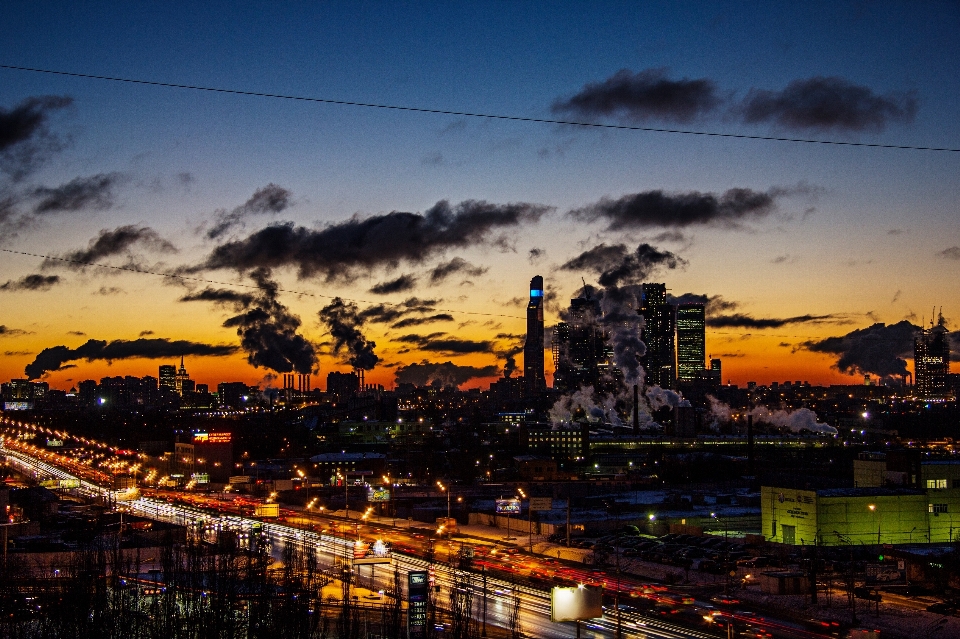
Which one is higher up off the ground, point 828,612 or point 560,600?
point 560,600

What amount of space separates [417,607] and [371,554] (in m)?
13.3

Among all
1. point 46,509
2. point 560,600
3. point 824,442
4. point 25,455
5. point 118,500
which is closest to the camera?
point 560,600

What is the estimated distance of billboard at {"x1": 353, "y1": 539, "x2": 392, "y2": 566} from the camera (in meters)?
31.3

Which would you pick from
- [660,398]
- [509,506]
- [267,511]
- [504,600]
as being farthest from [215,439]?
[660,398]

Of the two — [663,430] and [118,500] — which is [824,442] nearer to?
[663,430]

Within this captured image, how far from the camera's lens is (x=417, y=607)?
1980cm

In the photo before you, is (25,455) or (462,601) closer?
(462,601)

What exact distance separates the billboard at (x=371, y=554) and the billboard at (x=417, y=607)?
11107mm

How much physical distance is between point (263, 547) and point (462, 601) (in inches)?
325

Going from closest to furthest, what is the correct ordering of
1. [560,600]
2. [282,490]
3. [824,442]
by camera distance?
[560,600]
[282,490]
[824,442]

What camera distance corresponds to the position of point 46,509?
43.5m

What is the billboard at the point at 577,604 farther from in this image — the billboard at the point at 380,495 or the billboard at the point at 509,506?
the billboard at the point at 380,495

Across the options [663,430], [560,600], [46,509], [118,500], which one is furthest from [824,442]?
[560,600]

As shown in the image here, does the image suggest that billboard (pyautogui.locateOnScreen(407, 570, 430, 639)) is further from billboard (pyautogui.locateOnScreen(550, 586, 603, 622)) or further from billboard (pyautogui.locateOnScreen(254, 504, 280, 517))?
billboard (pyautogui.locateOnScreen(254, 504, 280, 517))
